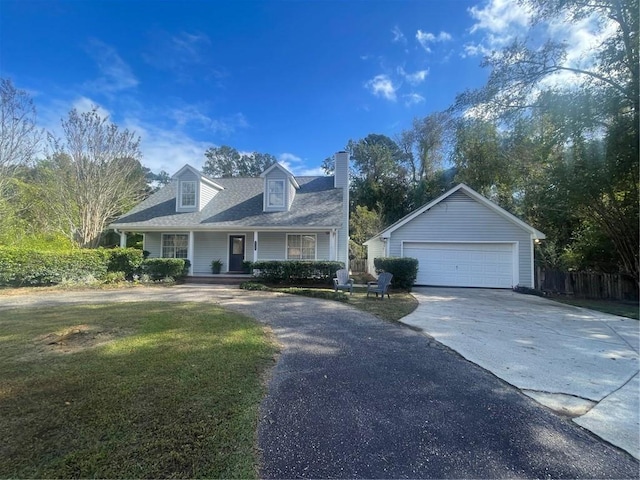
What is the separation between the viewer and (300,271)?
40.9 feet

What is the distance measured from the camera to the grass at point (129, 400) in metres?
2.07

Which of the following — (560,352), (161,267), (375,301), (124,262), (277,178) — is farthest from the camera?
(277,178)

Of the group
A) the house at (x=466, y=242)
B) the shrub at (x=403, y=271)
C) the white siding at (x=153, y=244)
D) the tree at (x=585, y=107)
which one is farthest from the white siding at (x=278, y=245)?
the tree at (x=585, y=107)

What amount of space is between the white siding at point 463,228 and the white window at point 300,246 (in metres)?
4.15

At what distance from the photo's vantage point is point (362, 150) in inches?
1426

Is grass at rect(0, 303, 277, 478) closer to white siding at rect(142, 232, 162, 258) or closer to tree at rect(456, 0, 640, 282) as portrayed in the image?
white siding at rect(142, 232, 162, 258)

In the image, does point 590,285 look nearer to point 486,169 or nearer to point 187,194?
point 486,169

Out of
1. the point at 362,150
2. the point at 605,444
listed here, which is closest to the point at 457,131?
the point at 605,444

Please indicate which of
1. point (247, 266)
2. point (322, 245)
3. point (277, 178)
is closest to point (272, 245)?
point (247, 266)

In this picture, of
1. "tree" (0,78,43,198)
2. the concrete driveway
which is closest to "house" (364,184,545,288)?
the concrete driveway

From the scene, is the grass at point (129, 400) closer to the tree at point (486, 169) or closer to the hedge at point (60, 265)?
the hedge at point (60, 265)

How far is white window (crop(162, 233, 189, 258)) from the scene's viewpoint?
15977 mm

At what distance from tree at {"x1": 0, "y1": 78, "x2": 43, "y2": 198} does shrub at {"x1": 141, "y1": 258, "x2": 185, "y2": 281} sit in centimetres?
789

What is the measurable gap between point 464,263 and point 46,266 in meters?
18.2
